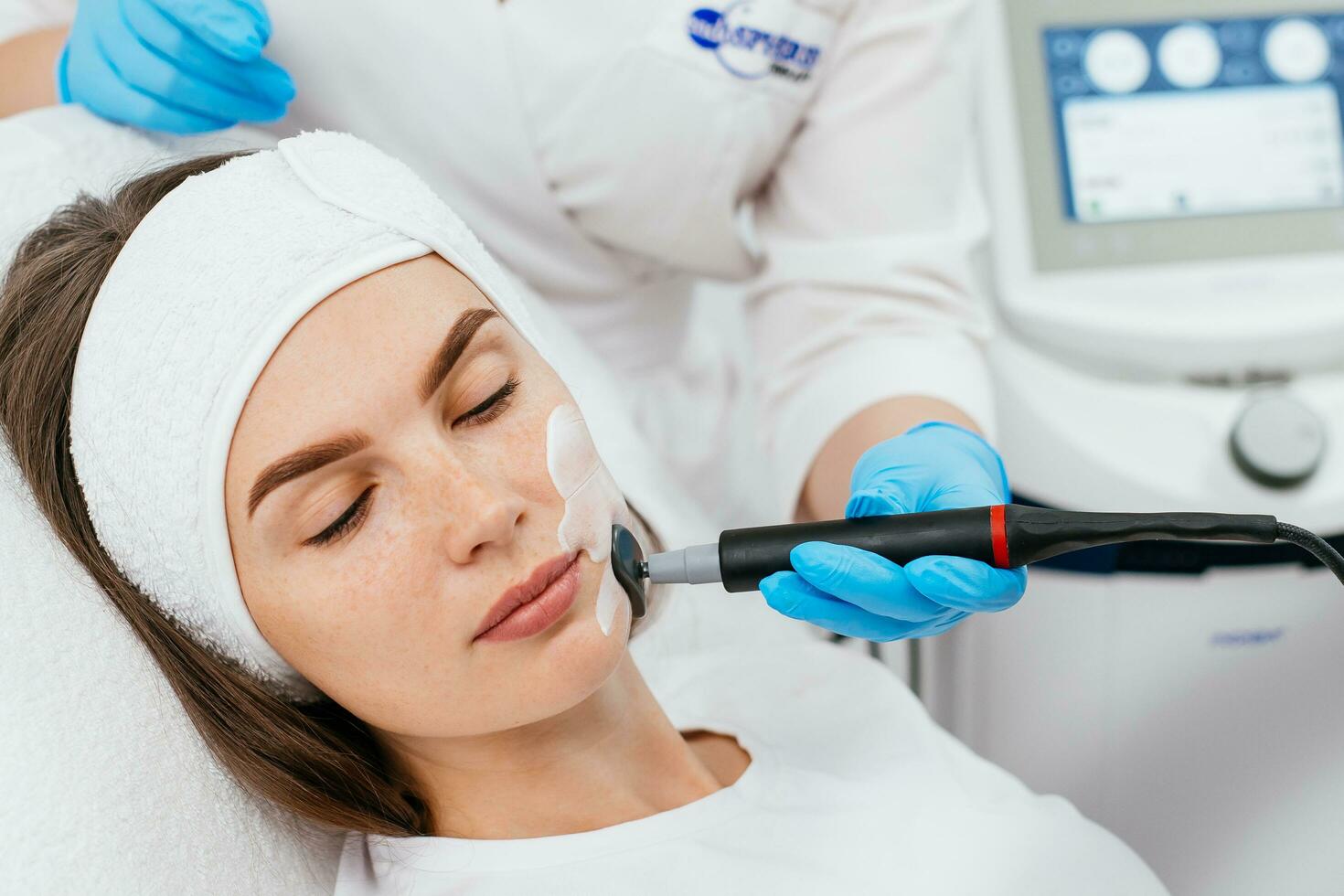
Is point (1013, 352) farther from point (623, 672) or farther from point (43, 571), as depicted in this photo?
point (43, 571)

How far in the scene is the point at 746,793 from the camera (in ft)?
3.49

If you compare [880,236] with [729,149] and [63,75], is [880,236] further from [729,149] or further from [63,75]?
[63,75]

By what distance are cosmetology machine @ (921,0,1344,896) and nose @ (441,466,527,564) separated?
0.77 metres

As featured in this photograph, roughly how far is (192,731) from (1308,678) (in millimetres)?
1161

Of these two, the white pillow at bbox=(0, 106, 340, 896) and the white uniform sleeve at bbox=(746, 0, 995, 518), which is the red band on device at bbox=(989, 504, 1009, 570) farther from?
the white pillow at bbox=(0, 106, 340, 896)

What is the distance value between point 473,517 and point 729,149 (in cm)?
61

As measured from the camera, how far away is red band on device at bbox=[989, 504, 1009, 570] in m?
0.83

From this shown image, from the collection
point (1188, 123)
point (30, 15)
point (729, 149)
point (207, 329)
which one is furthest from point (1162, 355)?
point (30, 15)

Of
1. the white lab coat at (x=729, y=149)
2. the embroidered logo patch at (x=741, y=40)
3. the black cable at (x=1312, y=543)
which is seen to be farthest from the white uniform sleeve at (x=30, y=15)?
the black cable at (x=1312, y=543)

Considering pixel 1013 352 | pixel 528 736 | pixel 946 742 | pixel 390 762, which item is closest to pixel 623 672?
pixel 528 736

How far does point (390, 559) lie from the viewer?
34.1 inches

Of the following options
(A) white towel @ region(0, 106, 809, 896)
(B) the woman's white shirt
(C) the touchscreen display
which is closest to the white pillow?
(A) white towel @ region(0, 106, 809, 896)

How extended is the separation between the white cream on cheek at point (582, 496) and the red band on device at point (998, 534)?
286mm

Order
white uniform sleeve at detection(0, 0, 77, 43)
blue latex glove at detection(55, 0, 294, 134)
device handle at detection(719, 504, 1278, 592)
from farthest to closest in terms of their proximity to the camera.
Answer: white uniform sleeve at detection(0, 0, 77, 43), blue latex glove at detection(55, 0, 294, 134), device handle at detection(719, 504, 1278, 592)
